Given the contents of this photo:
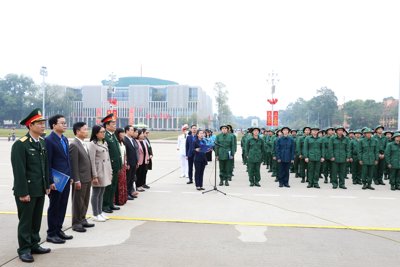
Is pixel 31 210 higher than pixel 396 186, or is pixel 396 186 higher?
pixel 31 210

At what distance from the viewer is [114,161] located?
679 centimetres

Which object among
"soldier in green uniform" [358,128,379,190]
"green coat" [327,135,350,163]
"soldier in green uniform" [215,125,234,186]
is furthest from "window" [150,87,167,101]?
"soldier in green uniform" [358,128,379,190]

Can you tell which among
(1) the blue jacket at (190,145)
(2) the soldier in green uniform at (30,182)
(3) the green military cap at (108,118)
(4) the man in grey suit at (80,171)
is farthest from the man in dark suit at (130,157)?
(2) the soldier in green uniform at (30,182)

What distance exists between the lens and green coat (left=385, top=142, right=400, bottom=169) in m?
10.7

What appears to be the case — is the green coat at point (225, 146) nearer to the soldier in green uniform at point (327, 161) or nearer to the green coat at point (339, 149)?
the soldier in green uniform at point (327, 161)

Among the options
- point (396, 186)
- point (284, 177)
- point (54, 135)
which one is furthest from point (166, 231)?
point (396, 186)

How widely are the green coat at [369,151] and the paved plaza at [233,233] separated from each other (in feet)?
5.82

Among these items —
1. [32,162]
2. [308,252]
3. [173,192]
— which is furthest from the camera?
[173,192]

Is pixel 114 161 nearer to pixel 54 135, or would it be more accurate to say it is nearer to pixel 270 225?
pixel 54 135

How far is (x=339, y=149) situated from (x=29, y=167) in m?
9.08

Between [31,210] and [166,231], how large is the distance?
2.07 m

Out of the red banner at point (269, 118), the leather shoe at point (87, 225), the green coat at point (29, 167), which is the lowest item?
the leather shoe at point (87, 225)

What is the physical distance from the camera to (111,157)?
6.75 meters

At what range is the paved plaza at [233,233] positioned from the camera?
15.0 feet
